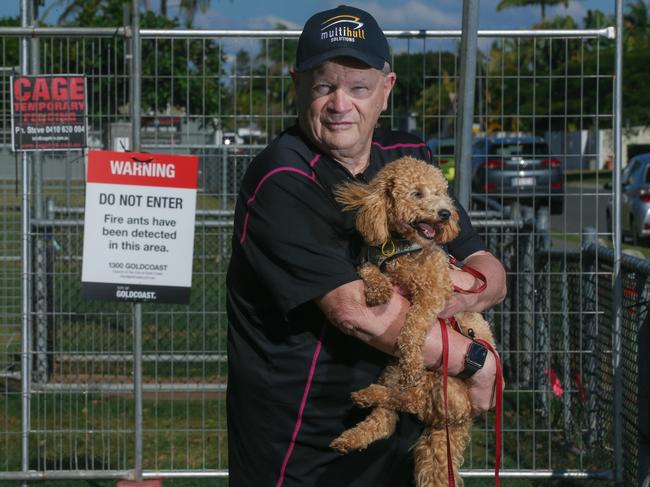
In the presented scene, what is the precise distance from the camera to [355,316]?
2795 mm

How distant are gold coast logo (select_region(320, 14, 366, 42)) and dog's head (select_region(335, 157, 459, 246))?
39 cm

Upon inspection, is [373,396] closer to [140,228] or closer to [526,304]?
[140,228]

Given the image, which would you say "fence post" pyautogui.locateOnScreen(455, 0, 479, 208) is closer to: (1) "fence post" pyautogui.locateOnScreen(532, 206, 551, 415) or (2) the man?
(2) the man

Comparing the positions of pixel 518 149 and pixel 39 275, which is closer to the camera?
pixel 518 149

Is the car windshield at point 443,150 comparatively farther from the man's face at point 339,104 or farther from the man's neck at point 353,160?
the man's face at point 339,104

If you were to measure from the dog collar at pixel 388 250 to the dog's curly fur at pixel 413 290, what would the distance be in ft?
0.05

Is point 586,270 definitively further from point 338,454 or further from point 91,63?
point 338,454

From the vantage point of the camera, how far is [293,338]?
294 centimetres

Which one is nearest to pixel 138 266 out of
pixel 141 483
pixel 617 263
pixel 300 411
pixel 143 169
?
pixel 143 169

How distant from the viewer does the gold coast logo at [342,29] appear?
9.58 ft

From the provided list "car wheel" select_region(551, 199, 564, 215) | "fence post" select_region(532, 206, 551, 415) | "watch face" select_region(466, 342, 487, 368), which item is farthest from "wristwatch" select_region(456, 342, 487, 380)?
"car wheel" select_region(551, 199, 564, 215)

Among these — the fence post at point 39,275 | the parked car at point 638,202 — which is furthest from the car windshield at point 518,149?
the parked car at point 638,202

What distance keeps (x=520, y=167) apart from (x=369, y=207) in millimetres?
3266

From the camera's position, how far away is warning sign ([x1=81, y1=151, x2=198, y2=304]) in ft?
18.2
